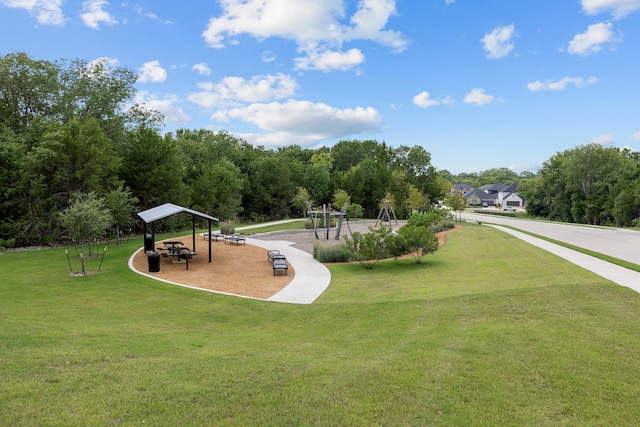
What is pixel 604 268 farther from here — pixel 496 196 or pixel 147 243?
pixel 496 196

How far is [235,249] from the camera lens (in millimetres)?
20719

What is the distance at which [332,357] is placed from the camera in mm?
5789

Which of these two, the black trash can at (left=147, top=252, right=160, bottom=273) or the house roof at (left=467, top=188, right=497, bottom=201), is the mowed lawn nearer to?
the black trash can at (left=147, top=252, right=160, bottom=273)

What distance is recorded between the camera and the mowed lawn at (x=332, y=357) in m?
4.03

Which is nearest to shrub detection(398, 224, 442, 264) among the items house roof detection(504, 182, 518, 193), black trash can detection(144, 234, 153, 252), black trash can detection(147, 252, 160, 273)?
black trash can detection(147, 252, 160, 273)

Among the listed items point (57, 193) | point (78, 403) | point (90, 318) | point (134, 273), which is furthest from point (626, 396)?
point (57, 193)

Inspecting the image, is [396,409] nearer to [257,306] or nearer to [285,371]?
[285,371]

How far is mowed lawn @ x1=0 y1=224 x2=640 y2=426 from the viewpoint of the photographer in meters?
4.03

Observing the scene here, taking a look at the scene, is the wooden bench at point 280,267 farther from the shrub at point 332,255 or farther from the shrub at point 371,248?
the shrub at point 371,248

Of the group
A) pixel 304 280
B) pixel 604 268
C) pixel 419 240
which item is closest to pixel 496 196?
pixel 419 240

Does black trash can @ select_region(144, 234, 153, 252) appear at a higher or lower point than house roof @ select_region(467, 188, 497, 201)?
lower

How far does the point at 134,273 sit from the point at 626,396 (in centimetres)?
1446

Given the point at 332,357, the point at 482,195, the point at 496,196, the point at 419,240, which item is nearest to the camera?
the point at 332,357

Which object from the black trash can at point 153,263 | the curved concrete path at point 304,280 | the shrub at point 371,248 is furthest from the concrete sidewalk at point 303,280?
the black trash can at point 153,263
